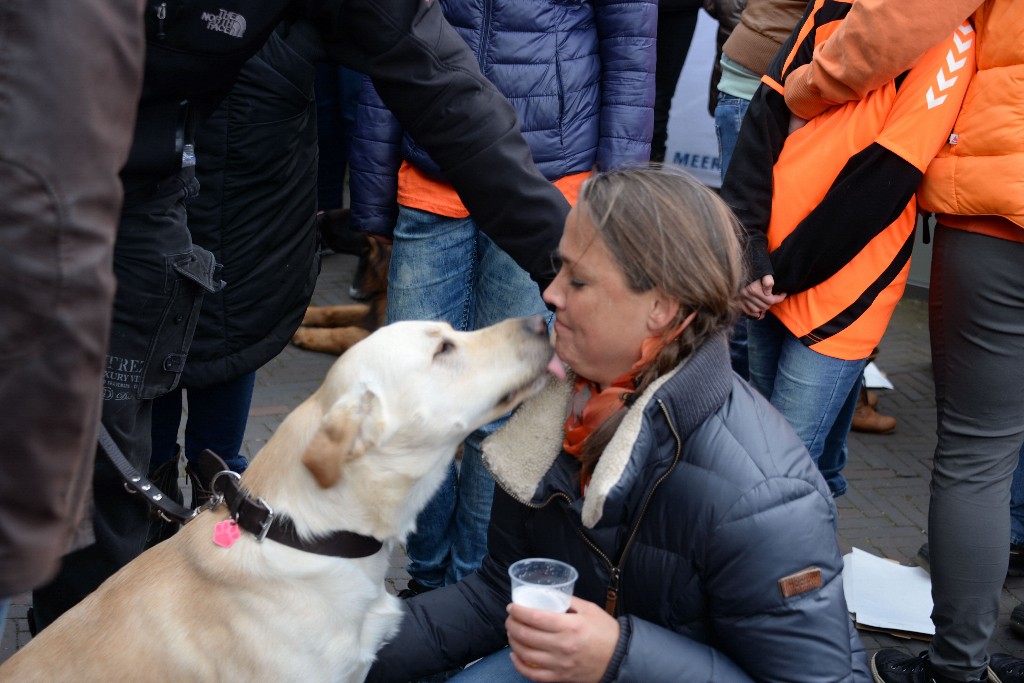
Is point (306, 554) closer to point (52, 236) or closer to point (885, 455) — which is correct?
point (52, 236)

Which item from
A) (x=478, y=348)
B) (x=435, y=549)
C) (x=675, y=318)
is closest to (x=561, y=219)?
(x=478, y=348)

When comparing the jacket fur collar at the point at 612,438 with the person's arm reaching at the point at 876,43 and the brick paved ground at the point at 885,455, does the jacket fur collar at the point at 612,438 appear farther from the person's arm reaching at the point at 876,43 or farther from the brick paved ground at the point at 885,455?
the brick paved ground at the point at 885,455

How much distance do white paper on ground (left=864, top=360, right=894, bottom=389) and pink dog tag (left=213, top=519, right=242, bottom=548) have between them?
4.01m

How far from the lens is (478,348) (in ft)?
8.29

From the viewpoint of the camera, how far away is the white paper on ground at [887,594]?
11.9ft

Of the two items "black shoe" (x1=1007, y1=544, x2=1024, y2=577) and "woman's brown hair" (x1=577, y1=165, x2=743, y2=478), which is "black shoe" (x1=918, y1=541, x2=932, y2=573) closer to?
"black shoe" (x1=1007, y1=544, x2=1024, y2=577)

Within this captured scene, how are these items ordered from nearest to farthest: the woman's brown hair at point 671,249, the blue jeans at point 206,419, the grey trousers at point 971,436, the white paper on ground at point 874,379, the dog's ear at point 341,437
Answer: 1. the woman's brown hair at point 671,249
2. the dog's ear at point 341,437
3. the grey trousers at point 971,436
4. the blue jeans at point 206,419
5. the white paper on ground at point 874,379

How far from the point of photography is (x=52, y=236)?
116 cm

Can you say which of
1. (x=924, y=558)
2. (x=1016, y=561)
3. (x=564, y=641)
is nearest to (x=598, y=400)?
(x=564, y=641)

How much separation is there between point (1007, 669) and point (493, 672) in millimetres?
1878

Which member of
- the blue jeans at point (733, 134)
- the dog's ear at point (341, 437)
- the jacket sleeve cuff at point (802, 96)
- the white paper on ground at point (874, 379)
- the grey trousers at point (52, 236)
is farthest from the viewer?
the white paper on ground at point (874, 379)

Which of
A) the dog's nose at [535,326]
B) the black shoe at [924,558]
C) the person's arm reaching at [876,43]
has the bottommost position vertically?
the black shoe at [924,558]

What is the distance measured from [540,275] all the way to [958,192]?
1228mm

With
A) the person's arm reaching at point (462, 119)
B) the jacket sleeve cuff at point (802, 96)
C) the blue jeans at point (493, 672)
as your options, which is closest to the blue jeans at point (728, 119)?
the jacket sleeve cuff at point (802, 96)
